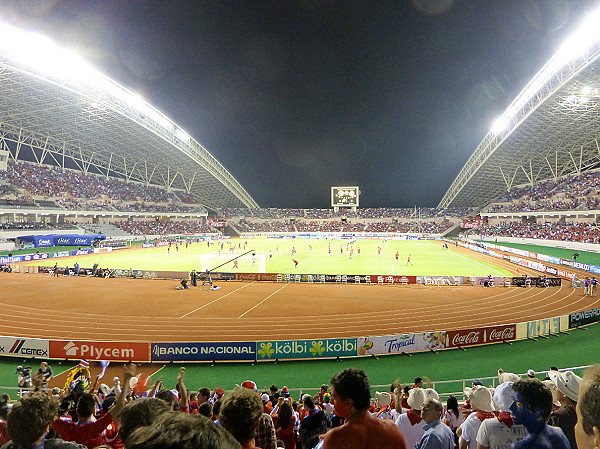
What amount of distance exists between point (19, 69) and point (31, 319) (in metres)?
31.1

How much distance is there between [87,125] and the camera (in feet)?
203

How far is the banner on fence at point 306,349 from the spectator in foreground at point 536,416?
41.2 feet

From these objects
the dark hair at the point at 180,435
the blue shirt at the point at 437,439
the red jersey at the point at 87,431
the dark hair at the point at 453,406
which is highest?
the dark hair at the point at 180,435

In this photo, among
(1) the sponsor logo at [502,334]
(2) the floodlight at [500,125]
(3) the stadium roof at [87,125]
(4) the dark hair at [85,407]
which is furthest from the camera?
(2) the floodlight at [500,125]

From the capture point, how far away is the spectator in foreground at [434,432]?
351cm

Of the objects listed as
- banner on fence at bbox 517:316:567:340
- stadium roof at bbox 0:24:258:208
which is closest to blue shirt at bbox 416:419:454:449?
banner on fence at bbox 517:316:567:340

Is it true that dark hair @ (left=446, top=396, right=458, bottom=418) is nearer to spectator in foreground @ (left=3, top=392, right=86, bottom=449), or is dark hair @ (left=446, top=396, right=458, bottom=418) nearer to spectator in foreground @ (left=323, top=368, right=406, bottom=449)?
spectator in foreground @ (left=323, top=368, right=406, bottom=449)

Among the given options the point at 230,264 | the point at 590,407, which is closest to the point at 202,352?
the point at 590,407

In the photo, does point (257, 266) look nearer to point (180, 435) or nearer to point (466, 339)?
point (466, 339)

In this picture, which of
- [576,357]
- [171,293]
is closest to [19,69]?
[171,293]

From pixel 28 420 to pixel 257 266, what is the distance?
40.7 meters

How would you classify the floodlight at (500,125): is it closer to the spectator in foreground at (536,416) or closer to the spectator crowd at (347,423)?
the spectator crowd at (347,423)

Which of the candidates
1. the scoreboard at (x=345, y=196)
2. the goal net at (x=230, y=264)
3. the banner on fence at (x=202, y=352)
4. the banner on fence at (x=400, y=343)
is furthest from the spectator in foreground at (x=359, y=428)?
the scoreboard at (x=345, y=196)

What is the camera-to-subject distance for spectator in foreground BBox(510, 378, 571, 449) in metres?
3.01
